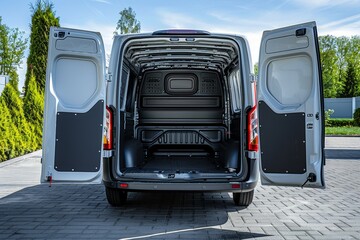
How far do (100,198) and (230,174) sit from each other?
249cm

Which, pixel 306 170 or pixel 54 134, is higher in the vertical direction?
pixel 54 134

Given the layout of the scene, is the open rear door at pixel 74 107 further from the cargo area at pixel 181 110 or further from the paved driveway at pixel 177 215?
the cargo area at pixel 181 110

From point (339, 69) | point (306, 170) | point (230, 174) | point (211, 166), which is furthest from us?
point (339, 69)

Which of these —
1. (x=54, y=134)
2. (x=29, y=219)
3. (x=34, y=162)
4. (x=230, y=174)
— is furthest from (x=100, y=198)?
(x=34, y=162)

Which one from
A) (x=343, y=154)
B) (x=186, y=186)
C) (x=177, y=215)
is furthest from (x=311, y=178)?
(x=343, y=154)

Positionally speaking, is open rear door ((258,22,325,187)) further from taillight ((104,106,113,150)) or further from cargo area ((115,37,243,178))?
cargo area ((115,37,243,178))

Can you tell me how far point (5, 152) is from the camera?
11586 millimetres

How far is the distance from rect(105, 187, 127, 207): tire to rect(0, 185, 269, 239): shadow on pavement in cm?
10

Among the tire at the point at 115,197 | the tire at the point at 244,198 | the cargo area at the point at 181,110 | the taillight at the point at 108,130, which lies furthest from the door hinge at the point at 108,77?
the tire at the point at 244,198

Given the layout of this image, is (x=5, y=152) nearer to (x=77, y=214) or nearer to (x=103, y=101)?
(x=77, y=214)

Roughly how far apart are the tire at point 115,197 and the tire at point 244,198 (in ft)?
5.46

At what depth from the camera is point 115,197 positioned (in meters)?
5.92

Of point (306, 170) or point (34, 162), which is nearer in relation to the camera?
point (306, 170)

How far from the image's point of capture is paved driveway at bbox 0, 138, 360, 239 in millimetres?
4793
